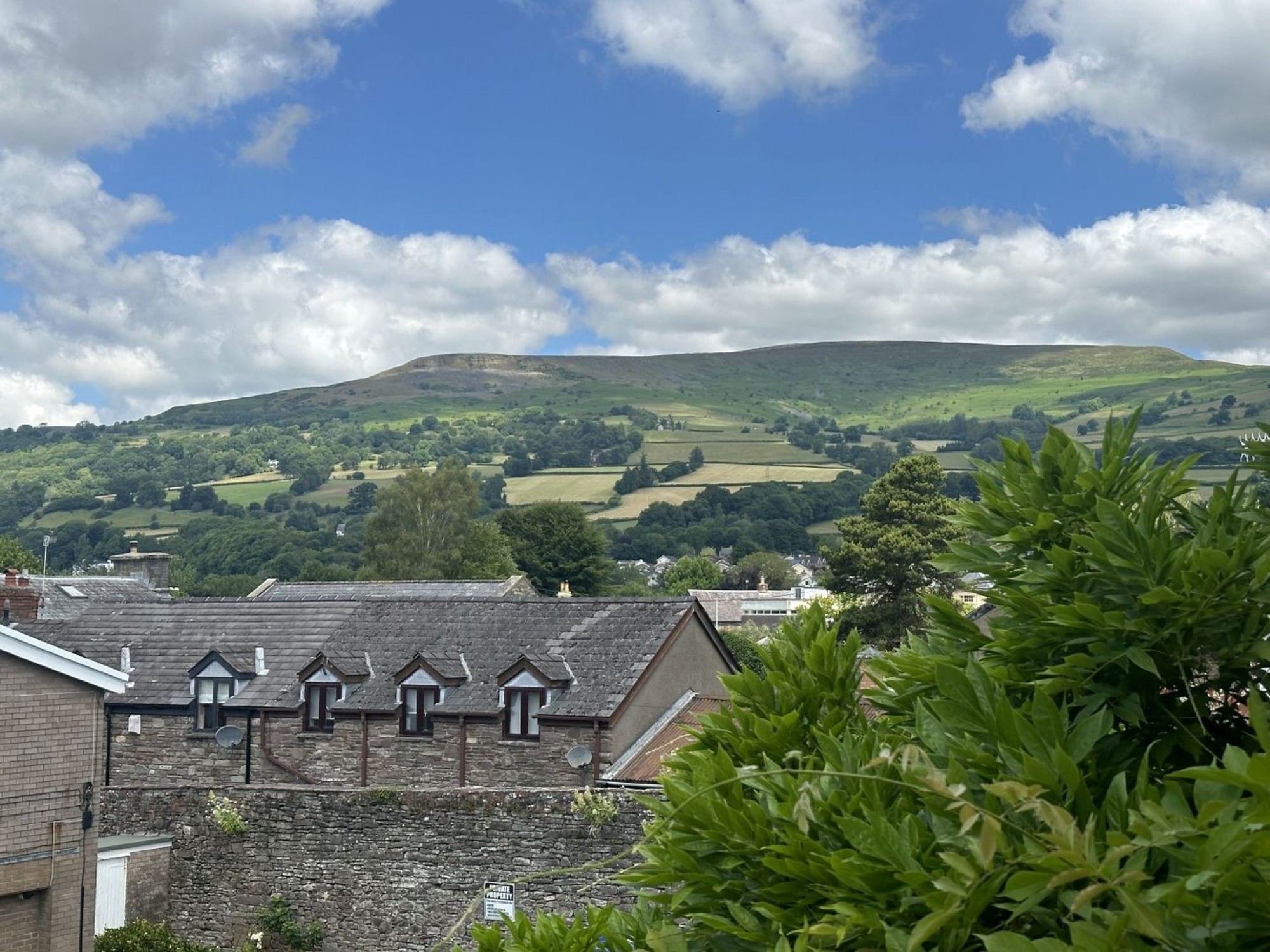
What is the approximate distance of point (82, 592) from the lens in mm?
46219

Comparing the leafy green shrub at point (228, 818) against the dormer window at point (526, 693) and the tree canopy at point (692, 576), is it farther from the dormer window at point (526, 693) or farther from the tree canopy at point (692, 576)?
the tree canopy at point (692, 576)

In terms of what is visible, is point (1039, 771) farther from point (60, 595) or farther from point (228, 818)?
point (60, 595)

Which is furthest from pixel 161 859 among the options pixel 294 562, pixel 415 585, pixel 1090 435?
pixel 1090 435

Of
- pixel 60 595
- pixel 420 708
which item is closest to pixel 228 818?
pixel 420 708

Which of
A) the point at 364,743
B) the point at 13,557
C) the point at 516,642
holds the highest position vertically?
the point at 516,642

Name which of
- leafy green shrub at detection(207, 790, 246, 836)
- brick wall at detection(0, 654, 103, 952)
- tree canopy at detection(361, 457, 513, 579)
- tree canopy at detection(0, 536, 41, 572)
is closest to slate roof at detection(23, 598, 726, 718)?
leafy green shrub at detection(207, 790, 246, 836)

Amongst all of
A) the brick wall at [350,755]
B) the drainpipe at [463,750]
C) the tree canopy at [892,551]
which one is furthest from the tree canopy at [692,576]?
the drainpipe at [463,750]

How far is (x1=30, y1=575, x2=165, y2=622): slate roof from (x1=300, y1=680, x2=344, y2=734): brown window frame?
428 inches

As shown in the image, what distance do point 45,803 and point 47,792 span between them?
0.15m

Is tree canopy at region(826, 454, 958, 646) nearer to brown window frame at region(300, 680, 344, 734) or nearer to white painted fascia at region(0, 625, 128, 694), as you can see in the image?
brown window frame at region(300, 680, 344, 734)

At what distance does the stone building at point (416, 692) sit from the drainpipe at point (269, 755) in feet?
0.11

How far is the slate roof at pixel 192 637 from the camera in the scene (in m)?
30.4

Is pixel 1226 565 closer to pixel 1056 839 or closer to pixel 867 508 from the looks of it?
pixel 1056 839

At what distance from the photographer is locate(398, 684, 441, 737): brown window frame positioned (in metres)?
28.2
